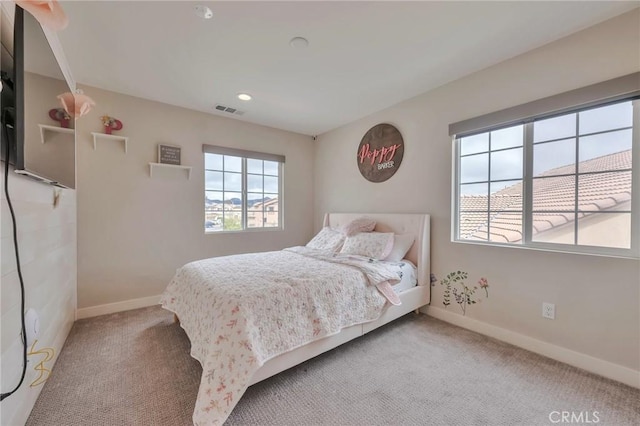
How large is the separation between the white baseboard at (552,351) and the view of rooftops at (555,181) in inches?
31.8

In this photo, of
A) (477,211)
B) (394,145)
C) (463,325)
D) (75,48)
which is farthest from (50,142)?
(463,325)

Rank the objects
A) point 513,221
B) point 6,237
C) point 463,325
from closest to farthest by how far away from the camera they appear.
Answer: point 6,237 → point 513,221 → point 463,325

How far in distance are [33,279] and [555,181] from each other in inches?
144

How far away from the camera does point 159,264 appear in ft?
10.1

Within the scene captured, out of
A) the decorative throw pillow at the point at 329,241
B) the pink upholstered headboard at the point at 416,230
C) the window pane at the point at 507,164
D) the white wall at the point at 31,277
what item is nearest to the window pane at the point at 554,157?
the window pane at the point at 507,164

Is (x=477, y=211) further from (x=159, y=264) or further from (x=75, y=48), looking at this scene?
(x=75, y=48)

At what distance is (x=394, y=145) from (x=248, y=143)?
6.85 feet

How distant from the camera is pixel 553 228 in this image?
205 centimetres

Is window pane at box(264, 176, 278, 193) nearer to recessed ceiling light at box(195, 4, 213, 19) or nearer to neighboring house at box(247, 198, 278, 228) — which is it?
neighboring house at box(247, 198, 278, 228)

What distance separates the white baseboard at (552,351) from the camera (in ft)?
5.50

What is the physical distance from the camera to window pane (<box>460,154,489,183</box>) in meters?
2.48

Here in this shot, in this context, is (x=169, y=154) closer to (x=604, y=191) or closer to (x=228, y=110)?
(x=228, y=110)

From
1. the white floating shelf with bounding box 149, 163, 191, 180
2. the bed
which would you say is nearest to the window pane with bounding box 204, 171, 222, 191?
the white floating shelf with bounding box 149, 163, 191, 180

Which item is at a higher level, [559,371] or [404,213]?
[404,213]
